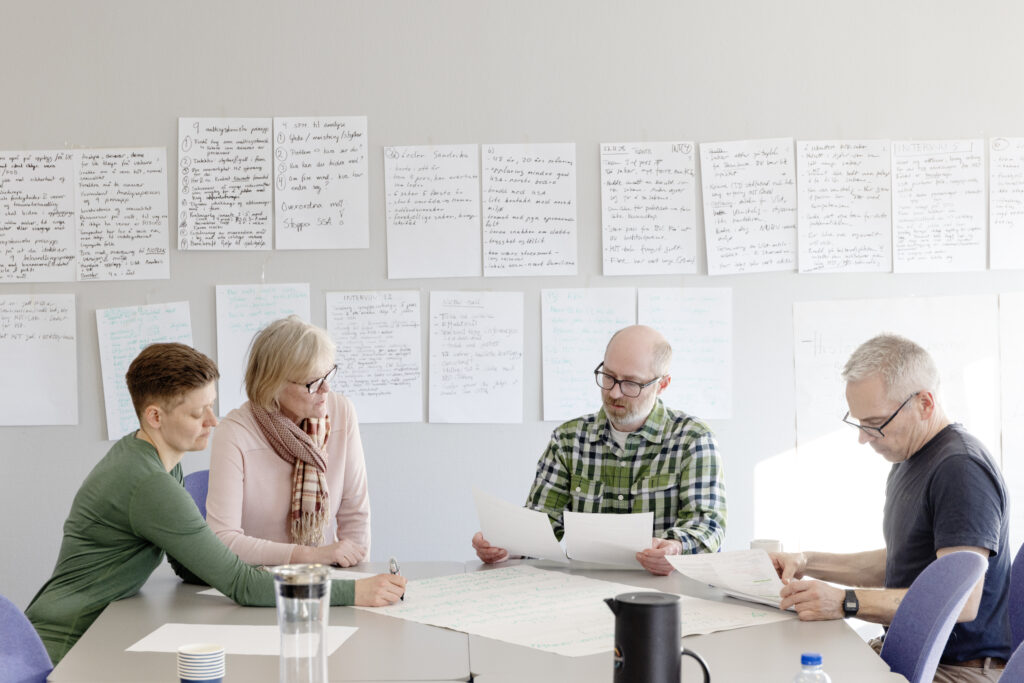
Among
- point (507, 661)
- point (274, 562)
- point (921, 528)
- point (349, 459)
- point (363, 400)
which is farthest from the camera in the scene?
point (363, 400)

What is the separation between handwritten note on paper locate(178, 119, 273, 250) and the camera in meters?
4.14

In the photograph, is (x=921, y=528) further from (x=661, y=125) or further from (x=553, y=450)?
(x=661, y=125)

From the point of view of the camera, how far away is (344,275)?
13.6ft

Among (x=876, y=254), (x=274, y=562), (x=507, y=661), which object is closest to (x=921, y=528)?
(x=507, y=661)

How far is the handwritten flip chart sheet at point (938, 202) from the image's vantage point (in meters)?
4.26

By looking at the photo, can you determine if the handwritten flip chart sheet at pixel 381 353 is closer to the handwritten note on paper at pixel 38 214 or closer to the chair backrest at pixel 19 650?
the handwritten note on paper at pixel 38 214

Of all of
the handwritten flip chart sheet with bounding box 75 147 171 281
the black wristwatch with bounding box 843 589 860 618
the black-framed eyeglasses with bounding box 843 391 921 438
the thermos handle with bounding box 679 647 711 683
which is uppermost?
the handwritten flip chart sheet with bounding box 75 147 171 281

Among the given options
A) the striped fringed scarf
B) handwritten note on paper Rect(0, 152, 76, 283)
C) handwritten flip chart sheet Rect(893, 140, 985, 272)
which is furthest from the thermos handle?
handwritten note on paper Rect(0, 152, 76, 283)

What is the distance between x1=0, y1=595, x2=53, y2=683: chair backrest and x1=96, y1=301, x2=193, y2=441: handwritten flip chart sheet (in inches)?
83.7

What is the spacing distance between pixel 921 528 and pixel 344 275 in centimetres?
244

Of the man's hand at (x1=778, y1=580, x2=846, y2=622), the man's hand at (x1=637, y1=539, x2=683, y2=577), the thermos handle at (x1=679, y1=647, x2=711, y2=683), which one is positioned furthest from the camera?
the man's hand at (x1=637, y1=539, x2=683, y2=577)

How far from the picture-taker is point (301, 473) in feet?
9.90

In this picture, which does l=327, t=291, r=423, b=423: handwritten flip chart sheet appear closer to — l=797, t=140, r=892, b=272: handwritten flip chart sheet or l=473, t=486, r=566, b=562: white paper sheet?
l=473, t=486, r=566, b=562: white paper sheet

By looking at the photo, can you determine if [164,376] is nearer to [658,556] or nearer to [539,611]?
[539,611]
